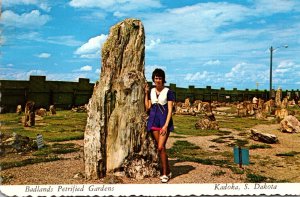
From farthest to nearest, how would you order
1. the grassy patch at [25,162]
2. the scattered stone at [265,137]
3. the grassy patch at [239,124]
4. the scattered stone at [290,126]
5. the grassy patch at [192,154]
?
1. the grassy patch at [239,124]
2. the scattered stone at [290,126]
3. the scattered stone at [265,137]
4. the grassy patch at [192,154]
5. the grassy patch at [25,162]

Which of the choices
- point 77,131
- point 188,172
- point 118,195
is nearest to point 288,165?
point 188,172

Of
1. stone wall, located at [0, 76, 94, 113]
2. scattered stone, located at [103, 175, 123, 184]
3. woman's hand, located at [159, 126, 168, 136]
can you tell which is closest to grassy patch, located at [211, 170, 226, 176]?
woman's hand, located at [159, 126, 168, 136]

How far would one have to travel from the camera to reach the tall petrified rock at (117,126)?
7.68m

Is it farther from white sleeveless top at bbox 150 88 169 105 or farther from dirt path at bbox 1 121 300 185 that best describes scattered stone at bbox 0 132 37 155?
white sleeveless top at bbox 150 88 169 105

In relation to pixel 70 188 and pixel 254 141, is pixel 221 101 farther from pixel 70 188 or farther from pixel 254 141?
pixel 70 188

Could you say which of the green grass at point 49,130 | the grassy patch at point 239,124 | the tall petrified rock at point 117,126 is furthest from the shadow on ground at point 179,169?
the grassy patch at point 239,124

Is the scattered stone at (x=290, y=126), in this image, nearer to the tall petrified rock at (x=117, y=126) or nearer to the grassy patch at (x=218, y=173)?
the grassy patch at (x=218, y=173)

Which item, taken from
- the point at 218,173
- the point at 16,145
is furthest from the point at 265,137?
the point at 16,145

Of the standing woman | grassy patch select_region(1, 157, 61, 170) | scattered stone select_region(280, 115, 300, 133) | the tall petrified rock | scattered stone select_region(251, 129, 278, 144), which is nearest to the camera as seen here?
the standing woman

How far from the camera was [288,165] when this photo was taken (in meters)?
10.6

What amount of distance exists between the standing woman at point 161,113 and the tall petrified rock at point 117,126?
0.94 feet

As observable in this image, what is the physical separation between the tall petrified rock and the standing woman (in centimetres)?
29

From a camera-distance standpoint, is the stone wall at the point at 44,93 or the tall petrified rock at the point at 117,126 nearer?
the tall petrified rock at the point at 117,126

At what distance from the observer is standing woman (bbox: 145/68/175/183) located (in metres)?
7.37
